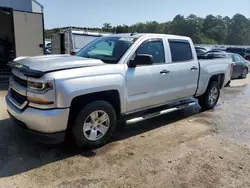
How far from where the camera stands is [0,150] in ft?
14.0

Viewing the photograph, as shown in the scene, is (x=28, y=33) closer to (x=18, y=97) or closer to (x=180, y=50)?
(x=180, y=50)

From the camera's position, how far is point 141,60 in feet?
15.2

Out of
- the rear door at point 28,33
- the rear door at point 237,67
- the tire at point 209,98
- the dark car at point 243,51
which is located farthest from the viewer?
the dark car at point 243,51

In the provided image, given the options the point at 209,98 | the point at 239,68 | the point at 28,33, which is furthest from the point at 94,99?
the point at 239,68

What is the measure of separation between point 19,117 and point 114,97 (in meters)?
1.55

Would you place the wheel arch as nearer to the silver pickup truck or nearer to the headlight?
the silver pickup truck

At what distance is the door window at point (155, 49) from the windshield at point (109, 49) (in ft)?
0.83

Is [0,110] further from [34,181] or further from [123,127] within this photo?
[34,181]

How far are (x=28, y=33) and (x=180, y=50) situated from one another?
7.16 m

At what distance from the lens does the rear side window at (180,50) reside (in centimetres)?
576

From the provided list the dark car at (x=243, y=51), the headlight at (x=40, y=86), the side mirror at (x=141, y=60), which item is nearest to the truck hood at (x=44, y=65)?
the headlight at (x=40, y=86)

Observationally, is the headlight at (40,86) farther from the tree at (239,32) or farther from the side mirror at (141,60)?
the tree at (239,32)

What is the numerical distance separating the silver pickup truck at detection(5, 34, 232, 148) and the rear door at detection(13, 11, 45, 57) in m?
6.23

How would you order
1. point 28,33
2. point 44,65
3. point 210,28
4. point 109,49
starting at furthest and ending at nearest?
point 210,28
point 28,33
point 109,49
point 44,65
